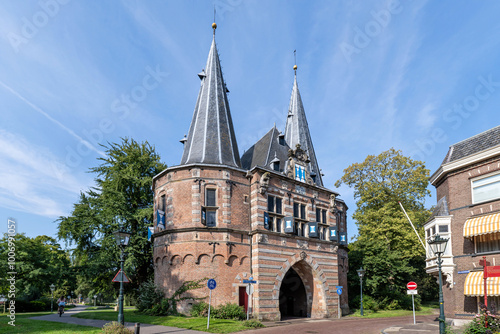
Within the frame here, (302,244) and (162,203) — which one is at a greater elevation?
(162,203)

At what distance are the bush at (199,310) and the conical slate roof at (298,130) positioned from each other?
16.9 metres

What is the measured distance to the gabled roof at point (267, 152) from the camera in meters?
30.8

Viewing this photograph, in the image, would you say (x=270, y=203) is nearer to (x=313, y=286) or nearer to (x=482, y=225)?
(x=313, y=286)

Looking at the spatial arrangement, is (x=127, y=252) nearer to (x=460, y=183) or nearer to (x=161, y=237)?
(x=161, y=237)

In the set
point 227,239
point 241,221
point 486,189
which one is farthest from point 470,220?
point 227,239

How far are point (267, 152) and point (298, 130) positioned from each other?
9.48 metres

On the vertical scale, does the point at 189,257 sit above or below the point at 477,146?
below

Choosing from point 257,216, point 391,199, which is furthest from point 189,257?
point 391,199

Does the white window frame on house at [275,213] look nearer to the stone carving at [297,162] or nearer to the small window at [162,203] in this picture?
the stone carving at [297,162]

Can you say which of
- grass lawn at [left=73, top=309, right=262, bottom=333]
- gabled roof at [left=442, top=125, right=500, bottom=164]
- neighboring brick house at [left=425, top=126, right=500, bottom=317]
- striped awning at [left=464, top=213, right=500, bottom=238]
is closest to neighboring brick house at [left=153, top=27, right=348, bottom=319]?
grass lawn at [left=73, top=309, right=262, bottom=333]

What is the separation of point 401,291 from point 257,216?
2731 centimetres

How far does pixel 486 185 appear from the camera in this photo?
20484 millimetres

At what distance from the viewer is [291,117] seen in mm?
41188

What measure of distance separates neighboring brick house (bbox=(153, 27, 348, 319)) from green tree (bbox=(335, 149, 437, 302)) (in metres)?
7.62
